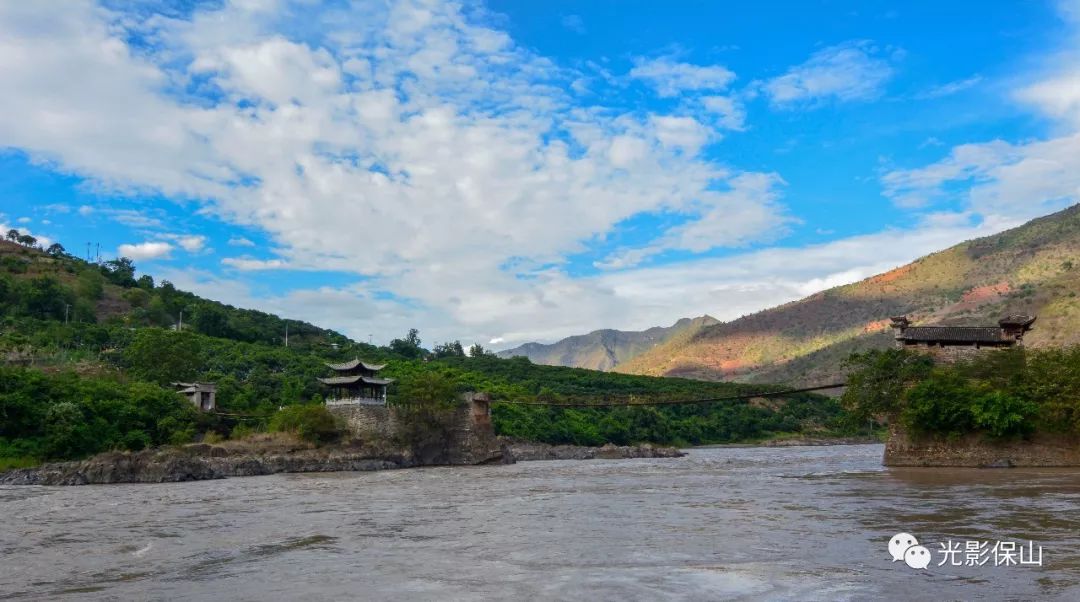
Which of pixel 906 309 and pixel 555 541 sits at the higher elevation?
pixel 906 309

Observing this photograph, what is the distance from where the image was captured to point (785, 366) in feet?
364

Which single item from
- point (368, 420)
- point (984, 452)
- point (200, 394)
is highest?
point (200, 394)

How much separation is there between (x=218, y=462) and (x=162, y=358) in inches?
824

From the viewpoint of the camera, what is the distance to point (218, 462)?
38156mm

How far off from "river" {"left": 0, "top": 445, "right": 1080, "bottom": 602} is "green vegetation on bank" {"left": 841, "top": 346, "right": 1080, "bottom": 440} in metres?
2.95

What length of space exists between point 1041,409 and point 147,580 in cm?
2922

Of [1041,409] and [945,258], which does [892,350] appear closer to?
[1041,409]

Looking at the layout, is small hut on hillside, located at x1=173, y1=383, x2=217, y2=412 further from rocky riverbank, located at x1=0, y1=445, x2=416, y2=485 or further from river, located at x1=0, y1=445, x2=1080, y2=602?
river, located at x1=0, y1=445, x2=1080, y2=602

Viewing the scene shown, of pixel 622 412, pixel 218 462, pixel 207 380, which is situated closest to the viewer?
pixel 218 462

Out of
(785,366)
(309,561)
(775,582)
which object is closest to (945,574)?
(775,582)

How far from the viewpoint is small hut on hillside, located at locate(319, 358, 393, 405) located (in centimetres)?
4741

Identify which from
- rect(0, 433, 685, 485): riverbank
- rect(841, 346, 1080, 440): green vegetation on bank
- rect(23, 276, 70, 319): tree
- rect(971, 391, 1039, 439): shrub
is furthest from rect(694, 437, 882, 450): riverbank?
rect(23, 276, 70, 319): tree

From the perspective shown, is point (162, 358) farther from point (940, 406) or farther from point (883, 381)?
point (940, 406)

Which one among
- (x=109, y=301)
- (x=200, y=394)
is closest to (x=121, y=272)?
(x=109, y=301)
